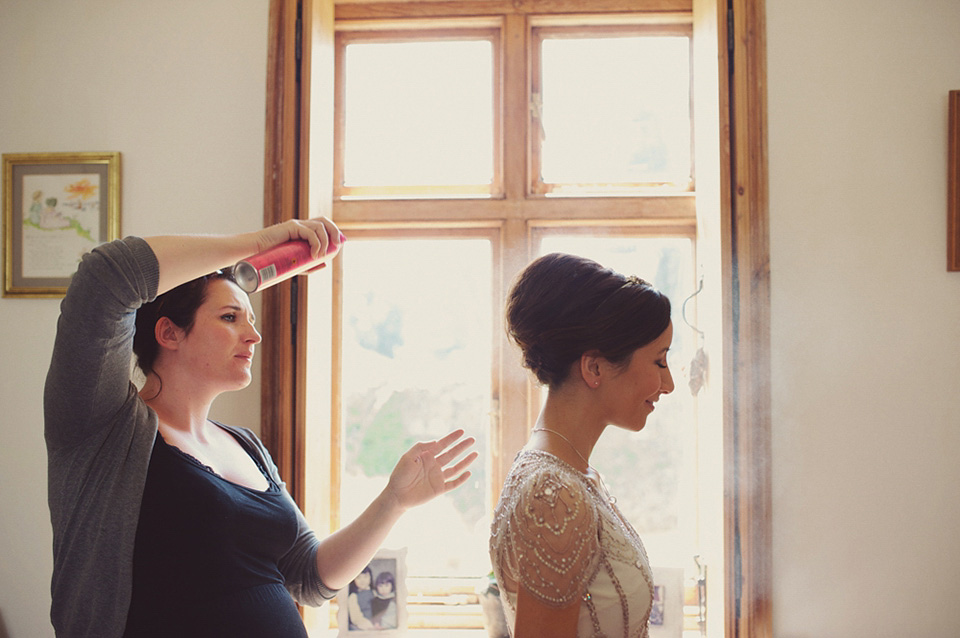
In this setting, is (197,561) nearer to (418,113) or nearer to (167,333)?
(167,333)

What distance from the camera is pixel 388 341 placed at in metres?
2.09

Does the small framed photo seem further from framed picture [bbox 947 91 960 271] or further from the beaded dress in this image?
framed picture [bbox 947 91 960 271]

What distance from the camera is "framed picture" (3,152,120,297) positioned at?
6.28ft

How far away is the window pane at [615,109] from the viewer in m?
2.07

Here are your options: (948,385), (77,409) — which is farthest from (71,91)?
(948,385)

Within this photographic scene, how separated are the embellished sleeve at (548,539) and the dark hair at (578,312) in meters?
0.21

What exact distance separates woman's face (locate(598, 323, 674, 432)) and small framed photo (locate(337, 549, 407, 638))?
0.92 metres

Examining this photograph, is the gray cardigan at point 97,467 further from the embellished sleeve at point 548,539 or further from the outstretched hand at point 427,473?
the embellished sleeve at point 548,539

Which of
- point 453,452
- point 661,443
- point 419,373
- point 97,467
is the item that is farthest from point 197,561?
point 661,443

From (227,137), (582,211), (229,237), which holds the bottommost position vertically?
(229,237)

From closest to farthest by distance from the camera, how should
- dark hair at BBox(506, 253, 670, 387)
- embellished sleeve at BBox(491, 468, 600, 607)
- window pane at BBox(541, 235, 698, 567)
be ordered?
embellished sleeve at BBox(491, 468, 600, 607) → dark hair at BBox(506, 253, 670, 387) → window pane at BBox(541, 235, 698, 567)

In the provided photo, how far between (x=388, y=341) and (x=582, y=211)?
0.69m

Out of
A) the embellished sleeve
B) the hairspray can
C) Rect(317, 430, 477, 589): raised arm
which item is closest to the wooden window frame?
Rect(317, 430, 477, 589): raised arm

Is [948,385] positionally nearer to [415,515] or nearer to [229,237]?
[415,515]
